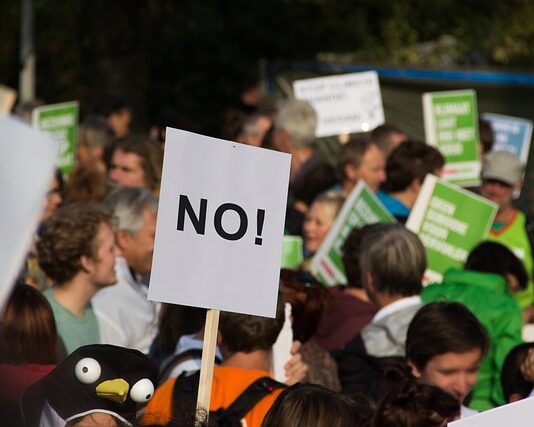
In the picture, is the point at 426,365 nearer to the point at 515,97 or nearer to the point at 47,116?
the point at 47,116

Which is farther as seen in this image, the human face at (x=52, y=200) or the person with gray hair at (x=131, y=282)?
the human face at (x=52, y=200)

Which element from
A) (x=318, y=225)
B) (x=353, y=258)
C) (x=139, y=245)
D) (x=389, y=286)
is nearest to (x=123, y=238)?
(x=139, y=245)

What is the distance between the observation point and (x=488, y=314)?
17.9 ft

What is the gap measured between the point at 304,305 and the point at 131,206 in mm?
1223

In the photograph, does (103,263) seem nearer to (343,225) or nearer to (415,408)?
(415,408)

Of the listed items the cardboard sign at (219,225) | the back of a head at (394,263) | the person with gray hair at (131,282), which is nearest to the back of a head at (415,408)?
the cardboard sign at (219,225)

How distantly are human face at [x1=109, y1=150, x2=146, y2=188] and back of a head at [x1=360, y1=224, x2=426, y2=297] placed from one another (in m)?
2.28

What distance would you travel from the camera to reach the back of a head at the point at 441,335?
4.62m

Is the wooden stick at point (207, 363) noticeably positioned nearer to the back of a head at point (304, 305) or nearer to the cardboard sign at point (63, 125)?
the back of a head at point (304, 305)

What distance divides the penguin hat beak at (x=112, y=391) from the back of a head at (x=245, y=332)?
1.31 meters

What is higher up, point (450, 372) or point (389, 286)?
point (389, 286)

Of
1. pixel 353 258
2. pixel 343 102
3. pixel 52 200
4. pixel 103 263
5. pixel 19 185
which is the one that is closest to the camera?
pixel 19 185

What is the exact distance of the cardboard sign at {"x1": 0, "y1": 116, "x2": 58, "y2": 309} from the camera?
1.85 m

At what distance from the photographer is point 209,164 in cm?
357
